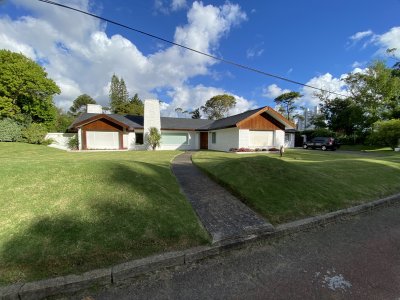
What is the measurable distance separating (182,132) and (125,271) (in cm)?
2268

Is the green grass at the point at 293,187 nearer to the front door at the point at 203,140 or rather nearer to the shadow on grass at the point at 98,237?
the shadow on grass at the point at 98,237

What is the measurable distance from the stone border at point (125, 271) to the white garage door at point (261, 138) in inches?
693

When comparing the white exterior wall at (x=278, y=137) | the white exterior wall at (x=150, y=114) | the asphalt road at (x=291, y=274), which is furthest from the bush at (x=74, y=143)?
the asphalt road at (x=291, y=274)

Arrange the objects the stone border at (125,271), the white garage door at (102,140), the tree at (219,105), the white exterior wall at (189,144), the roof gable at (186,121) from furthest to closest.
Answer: the tree at (219,105) → the white exterior wall at (189,144) → the white garage door at (102,140) → the roof gable at (186,121) → the stone border at (125,271)

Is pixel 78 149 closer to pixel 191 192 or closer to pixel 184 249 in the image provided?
pixel 191 192

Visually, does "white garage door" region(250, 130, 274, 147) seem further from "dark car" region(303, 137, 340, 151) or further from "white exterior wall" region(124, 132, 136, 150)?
"white exterior wall" region(124, 132, 136, 150)

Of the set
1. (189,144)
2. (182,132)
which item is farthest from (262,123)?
(182,132)

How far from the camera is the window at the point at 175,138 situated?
24456 millimetres

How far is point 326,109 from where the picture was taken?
41.5 metres

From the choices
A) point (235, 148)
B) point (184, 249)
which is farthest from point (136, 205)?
point (235, 148)

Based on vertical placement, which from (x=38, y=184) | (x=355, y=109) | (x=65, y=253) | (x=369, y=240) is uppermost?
(x=355, y=109)

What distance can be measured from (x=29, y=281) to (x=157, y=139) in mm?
20517

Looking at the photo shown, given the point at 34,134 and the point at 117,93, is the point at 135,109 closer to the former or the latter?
the point at 117,93

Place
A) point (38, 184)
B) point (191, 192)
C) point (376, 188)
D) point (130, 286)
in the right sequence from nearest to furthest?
point (130, 286) < point (38, 184) < point (191, 192) < point (376, 188)
